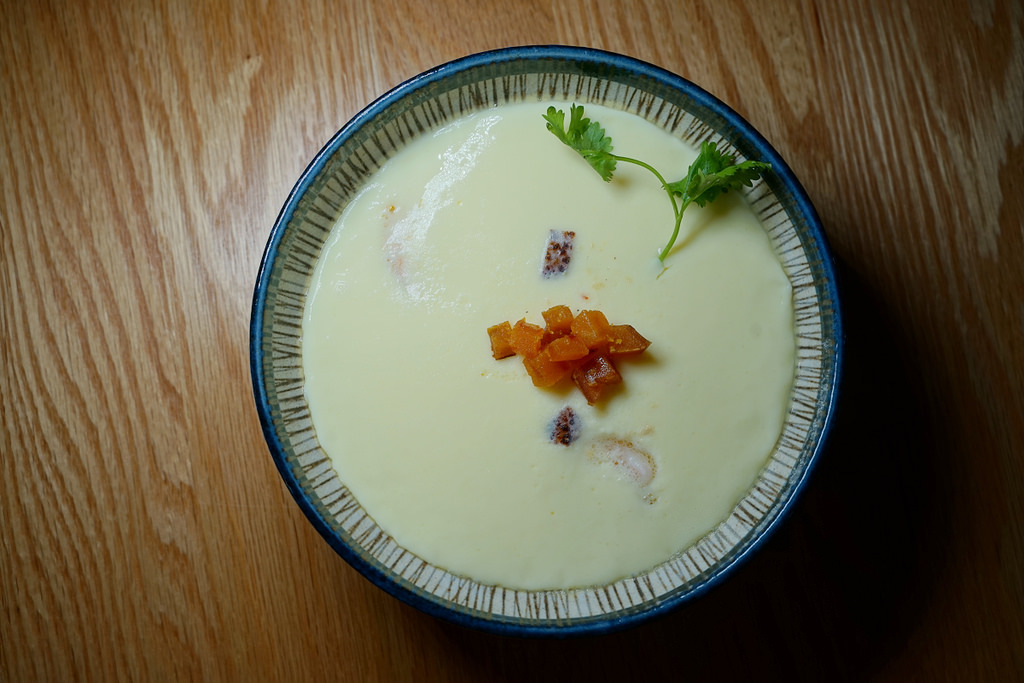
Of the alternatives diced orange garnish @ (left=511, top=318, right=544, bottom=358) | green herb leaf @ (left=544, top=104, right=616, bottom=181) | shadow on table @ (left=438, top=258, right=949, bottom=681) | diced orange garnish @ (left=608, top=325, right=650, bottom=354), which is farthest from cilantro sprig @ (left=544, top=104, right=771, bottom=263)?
shadow on table @ (left=438, top=258, right=949, bottom=681)

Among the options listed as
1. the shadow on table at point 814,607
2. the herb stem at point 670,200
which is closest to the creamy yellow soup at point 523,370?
the herb stem at point 670,200

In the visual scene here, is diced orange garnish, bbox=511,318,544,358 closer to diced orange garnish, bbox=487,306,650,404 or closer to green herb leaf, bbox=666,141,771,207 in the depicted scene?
diced orange garnish, bbox=487,306,650,404

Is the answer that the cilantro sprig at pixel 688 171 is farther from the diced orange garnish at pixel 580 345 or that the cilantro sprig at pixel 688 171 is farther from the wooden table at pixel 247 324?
the wooden table at pixel 247 324

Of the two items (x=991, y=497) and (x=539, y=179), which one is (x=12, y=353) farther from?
(x=991, y=497)

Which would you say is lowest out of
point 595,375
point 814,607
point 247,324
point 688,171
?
point 814,607

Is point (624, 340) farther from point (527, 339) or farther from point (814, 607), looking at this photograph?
point (814, 607)

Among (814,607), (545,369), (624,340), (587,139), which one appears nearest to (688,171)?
(587,139)

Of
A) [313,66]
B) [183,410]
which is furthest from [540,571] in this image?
[313,66]
